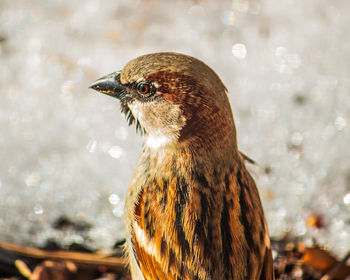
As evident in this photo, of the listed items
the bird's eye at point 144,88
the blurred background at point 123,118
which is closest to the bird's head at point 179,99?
the bird's eye at point 144,88

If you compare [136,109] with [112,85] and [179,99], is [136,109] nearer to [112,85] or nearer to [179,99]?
[112,85]

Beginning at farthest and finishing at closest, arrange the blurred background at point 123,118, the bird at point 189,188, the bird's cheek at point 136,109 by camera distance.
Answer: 1. the blurred background at point 123,118
2. the bird's cheek at point 136,109
3. the bird at point 189,188

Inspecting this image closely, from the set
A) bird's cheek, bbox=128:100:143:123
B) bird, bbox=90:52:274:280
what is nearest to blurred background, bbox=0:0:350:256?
bird, bbox=90:52:274:280

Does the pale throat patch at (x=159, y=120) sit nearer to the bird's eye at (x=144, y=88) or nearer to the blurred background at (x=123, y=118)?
the bird's eye at (x=144, y=88)

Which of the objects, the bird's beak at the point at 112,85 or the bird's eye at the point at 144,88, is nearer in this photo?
the bird's eye at the point at 144,88

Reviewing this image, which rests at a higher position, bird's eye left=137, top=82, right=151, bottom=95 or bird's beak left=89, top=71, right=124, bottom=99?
bird's beak left=89, top=71, right=124, bottom=99

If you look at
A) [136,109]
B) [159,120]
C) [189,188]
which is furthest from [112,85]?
[189,188]

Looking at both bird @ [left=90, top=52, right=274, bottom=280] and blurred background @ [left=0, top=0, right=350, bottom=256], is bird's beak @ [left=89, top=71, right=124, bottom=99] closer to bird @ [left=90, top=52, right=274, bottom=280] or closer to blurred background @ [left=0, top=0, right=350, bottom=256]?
bird @ [left=90, top=52, right=274, bottom=280]
